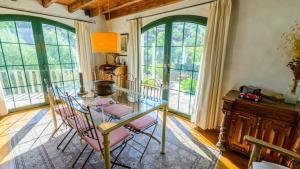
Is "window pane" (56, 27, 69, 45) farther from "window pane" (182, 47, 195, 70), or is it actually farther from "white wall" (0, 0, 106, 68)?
"window pane" (182, 47, 195, 70)

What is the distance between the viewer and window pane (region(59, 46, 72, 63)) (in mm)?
3766

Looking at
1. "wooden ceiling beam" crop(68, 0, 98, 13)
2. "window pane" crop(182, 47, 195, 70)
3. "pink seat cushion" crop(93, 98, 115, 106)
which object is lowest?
"pink seat cushion" crop(93, 98, 115, 106)

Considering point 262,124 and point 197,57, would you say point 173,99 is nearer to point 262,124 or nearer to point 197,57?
point 197,57

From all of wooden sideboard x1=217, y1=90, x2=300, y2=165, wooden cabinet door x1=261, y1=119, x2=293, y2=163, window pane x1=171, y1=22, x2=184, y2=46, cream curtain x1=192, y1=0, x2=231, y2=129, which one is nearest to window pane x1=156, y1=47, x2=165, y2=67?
window pane x1=171, y1=22, x2=184, y2=46

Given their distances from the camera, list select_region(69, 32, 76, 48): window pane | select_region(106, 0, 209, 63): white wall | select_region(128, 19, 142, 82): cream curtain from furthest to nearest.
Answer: select_region(69, 32, 76, 48): window pane → select_region(128, 19, 142, 82): cream curtain → select_region(106, 0, 209, 63): white wall

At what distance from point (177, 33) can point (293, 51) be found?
182 cm

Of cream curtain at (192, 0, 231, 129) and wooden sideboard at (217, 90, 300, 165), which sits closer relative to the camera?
wooden sideboard at (217, 90, 300, 165)

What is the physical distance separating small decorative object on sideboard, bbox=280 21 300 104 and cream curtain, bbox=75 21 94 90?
12.5 feet

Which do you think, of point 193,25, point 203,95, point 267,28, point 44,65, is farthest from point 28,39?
point 267,28

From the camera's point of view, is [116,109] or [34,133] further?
[34,133]

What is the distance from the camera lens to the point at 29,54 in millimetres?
3344

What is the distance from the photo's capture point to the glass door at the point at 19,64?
3.06m

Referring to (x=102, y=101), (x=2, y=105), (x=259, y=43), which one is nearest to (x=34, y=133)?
(x=2, y=105)

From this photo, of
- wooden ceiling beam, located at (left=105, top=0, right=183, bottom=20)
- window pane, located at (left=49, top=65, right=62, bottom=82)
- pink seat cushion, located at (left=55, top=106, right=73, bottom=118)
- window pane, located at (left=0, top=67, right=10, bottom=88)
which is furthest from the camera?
window pane, located at (left=49, top=65, right=62, bottom=82)
